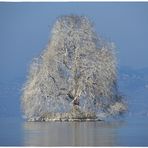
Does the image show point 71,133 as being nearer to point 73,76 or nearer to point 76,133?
point 76,133

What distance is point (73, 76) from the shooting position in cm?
928

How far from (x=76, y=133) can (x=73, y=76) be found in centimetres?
126

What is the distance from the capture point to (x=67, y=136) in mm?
8031

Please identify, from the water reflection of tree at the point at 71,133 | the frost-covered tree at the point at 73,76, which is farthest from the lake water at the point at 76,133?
the frost-covered tree at the point at 73,76

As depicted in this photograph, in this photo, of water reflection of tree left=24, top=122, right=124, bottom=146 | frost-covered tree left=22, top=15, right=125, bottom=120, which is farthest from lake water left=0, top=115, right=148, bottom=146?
frost-covered tree left=22, top=15, right=125, bottom=120

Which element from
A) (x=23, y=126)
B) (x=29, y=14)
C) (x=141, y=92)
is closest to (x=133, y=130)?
(x=141, y=92)

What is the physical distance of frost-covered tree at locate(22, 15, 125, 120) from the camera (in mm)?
9266

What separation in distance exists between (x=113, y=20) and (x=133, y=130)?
1.68m

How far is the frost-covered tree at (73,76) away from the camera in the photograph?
9.27 m

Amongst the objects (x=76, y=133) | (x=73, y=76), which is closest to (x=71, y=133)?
(x=76, y=133)

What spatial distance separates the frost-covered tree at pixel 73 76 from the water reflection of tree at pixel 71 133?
28 cm

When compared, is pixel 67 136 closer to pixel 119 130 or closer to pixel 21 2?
pixel 119 130

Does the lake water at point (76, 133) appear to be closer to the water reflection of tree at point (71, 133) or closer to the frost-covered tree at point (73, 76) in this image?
the water reflection of tree at point (71, 133)

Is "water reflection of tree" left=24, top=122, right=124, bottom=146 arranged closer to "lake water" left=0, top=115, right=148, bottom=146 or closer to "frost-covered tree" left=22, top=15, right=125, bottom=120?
"lake water" left=0, top=115, right=148, bottom=146
